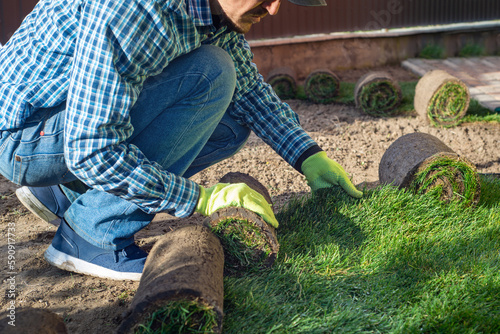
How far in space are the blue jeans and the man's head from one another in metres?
0.20

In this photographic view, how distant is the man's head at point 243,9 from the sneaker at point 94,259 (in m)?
1.19

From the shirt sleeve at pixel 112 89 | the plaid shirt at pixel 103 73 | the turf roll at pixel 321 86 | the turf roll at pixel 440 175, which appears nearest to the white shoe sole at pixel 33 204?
the plaid shirt at pixel 103 73

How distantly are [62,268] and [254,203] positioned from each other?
105 centimetres

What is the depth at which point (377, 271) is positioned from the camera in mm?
2262

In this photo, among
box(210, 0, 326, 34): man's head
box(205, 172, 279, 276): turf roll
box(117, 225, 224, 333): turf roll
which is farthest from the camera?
box(205, 172, 279, 276): turf roll

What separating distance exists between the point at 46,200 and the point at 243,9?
1531 mm

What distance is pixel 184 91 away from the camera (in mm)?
2289

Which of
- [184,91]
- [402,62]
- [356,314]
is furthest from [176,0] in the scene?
[402,62]

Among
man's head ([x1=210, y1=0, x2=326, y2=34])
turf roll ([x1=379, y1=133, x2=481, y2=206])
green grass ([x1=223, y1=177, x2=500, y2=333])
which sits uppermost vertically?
man's head ([x1=210, y1=0, x2=326, y2=34])

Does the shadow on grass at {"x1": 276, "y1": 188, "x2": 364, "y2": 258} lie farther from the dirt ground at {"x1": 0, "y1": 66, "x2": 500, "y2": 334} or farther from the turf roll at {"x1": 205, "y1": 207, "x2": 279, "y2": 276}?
the dirt ground at {"x1": 0, "y1": 66, "x2": 500, "y2": 334}

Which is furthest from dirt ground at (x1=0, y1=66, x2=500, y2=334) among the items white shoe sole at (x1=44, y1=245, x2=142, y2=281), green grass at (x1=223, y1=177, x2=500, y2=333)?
green grass at (x1=223, y1=177, x2=500, y2=333)

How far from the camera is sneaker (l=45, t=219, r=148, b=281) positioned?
2.37 meters

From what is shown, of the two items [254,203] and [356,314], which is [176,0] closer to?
[254,203]

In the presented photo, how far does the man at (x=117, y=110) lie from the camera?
190cm
